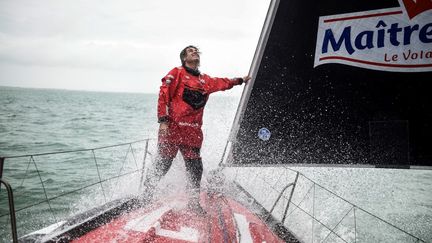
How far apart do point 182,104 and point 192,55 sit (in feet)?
1.93

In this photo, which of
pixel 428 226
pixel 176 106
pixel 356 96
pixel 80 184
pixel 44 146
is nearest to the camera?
pixel 356 96

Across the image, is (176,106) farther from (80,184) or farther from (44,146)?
(44,146)

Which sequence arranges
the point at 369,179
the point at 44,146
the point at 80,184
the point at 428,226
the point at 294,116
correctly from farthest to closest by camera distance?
the point at 44,146 → the point at 369,179 → the point at 80,184 → the point at 428,226 → the point at 294,116

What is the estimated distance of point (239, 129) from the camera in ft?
10.6

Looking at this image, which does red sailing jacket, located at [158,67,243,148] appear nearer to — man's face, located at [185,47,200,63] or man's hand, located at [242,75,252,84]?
man's face, located at [185,47,200,63]

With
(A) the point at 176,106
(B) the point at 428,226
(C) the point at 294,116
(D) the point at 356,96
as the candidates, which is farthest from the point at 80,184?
(B) the point at 428,226

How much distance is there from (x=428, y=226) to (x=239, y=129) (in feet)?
20.9

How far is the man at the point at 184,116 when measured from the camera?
3.16 meters

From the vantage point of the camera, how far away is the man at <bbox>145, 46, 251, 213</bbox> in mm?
3158

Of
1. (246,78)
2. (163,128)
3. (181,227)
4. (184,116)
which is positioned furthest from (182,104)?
(181,227)

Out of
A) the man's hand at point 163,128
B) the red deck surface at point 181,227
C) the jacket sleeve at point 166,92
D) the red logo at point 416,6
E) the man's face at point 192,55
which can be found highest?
the red logo at point 416,6

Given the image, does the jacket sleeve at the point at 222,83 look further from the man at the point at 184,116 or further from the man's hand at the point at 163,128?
the man's hand at the point at 163,128

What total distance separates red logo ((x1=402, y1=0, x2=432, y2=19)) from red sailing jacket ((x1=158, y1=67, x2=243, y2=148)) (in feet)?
6.69

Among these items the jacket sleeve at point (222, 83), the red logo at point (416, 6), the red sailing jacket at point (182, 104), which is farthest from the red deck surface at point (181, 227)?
the red logo at point (416, 6)
